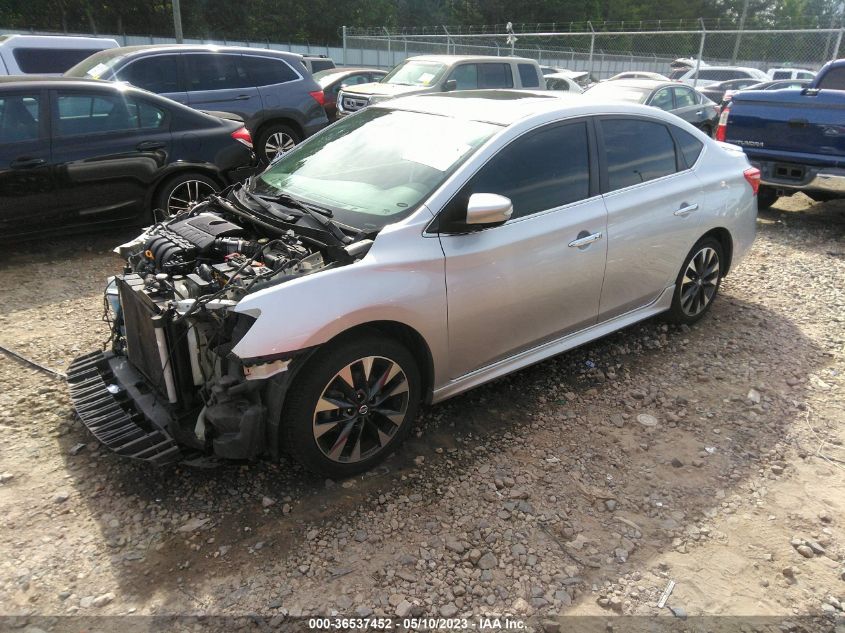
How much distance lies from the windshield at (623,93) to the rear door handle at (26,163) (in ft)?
29.4

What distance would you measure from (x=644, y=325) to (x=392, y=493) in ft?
9.49

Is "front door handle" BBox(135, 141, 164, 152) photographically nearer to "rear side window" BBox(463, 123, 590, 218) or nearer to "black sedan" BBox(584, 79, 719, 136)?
"rear side window" BBox(463, 123, 590, 218)

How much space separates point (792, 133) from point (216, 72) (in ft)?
24.4

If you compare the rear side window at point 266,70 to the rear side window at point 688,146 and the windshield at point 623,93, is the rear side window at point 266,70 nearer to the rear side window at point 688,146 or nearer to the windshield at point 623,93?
the windshield at point 623,93

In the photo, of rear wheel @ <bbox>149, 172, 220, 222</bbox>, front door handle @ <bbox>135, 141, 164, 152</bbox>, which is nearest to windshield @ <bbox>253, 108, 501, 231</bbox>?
rear wheel @ <bbox>149, 172, 220, 222</bbox>

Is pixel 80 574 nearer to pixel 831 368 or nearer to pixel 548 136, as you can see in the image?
pixel 548 136

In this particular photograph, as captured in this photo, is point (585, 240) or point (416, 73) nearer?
point (585, 240)

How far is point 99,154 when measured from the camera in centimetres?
593

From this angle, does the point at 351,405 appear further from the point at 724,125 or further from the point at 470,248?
the point at 724,125

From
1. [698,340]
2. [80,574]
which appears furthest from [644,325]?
[80,574]

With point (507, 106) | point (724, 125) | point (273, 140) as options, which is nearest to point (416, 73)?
point (273, 140)

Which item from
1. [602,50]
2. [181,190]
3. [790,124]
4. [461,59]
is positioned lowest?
[181,190]

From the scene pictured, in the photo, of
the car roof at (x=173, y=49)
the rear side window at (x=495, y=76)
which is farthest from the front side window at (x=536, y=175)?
the rear side window at (x=495, y=76)

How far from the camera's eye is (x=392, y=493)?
10.3ft
